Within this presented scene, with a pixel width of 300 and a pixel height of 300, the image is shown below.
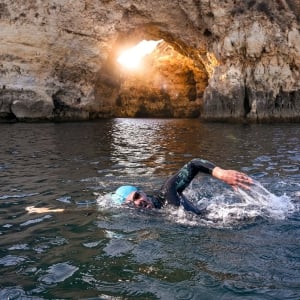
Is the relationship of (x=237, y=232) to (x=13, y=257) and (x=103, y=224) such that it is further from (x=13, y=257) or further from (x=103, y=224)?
(x=13, y=257)

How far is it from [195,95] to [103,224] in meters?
→ 52.5

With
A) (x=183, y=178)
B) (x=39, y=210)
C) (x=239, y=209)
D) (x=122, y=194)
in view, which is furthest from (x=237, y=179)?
(x=39, y=210)

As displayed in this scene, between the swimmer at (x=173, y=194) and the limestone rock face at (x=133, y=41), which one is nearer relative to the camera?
the swimmer at (x=173, y=194)

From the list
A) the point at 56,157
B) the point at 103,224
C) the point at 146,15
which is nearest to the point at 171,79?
the point at 146,15

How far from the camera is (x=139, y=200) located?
642 cm

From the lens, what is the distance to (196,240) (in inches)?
208

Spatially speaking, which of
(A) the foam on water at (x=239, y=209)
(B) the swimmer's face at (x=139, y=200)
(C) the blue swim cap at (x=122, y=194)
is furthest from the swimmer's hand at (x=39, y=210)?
(A) the foam on water at (x=239, y=209)

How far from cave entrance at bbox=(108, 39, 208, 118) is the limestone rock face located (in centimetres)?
1632

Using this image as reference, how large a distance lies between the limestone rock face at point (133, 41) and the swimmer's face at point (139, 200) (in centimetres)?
3009

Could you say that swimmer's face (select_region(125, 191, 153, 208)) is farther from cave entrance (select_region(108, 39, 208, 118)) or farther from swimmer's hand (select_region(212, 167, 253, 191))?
cave entrance (select_region(108, 39, 208, 118))

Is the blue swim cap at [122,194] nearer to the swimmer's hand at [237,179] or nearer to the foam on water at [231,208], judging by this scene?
the foam on water at [231,208]

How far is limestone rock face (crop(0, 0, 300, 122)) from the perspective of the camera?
3509 centimetres

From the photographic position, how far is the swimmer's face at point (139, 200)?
6.44 m

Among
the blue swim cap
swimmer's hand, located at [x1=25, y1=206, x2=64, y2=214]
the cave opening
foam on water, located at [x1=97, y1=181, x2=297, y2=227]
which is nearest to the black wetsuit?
foam on water, located at [x1=97, y1=181, x2=297, y2=227]
